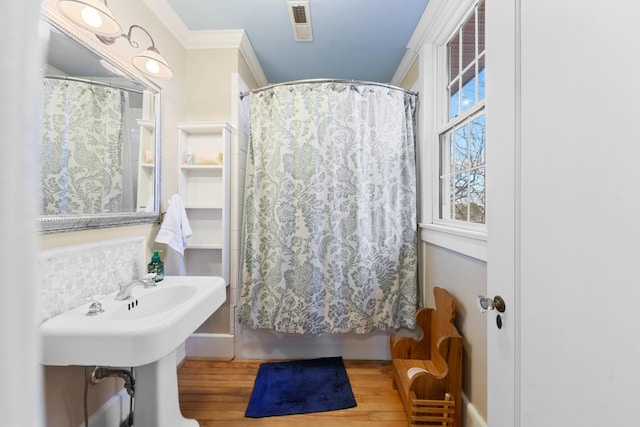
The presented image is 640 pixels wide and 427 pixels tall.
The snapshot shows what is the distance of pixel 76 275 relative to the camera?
3.84 ft

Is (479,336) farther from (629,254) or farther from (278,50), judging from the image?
(278,50)

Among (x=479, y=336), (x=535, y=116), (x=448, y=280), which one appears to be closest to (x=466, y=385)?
(x=479, y=336)

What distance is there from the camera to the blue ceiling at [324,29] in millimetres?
1742

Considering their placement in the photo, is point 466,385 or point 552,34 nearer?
point 552,34

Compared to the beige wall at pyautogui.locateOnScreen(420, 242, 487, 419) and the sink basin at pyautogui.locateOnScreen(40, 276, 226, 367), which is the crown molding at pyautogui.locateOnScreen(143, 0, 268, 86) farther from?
the beige wall at pyautogui.locateOnScreen(420, 242, 487, 419)

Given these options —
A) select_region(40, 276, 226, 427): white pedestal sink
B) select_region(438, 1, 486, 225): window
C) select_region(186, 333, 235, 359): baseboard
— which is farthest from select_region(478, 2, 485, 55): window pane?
select_region(186, 333, 235, 359): baseboard

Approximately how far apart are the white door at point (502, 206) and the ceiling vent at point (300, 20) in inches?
50.3

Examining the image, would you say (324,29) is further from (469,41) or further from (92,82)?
(92,82)

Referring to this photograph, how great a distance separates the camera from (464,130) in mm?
1605

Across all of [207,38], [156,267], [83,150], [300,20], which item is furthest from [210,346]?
[300,20]

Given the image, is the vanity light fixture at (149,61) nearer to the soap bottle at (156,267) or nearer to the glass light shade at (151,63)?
the glass light shade at (151,63)

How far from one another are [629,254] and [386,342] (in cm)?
179

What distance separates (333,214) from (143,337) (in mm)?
1274

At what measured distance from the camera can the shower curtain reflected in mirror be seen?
1.08m
